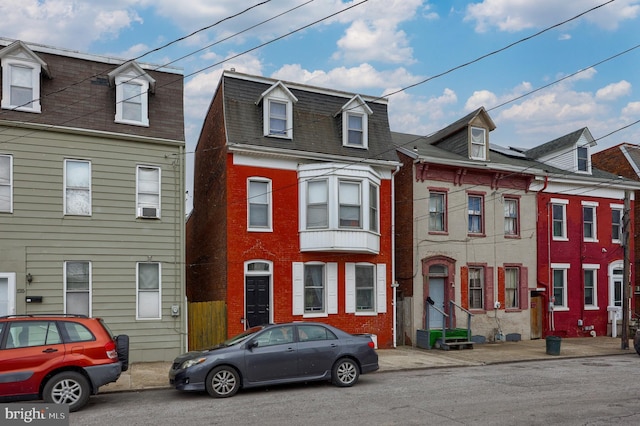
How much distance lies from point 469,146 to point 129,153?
13.8 m

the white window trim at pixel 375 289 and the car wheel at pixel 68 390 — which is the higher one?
the white window trim at pixel 375 289

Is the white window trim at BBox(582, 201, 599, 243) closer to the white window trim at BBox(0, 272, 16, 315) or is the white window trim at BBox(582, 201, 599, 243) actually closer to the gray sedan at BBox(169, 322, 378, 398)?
the gray sedan at BBox(169, 322, 378, 398)

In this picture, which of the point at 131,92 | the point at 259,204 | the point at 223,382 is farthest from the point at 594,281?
the point at 131,92

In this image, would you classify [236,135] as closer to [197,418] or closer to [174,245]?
[174,245]

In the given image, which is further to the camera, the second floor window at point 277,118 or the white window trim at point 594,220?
the white window trim at point 594,220

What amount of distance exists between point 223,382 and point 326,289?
9.01 m

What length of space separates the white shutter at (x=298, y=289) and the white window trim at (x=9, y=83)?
928 cm

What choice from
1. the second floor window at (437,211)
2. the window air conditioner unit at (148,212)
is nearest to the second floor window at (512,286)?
the second floor window at (437,211)

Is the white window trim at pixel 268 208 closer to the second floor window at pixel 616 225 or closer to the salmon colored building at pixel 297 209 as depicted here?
the salmon colored building at pixel 297 209

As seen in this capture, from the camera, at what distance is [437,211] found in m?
24.2

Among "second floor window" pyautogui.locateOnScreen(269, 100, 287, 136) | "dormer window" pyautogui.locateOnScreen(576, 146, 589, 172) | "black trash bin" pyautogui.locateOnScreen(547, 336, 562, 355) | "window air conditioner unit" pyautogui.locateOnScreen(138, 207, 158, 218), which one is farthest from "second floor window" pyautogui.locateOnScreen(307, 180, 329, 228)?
"dormer window" pyautogui.locateOnScreen(576, 146, 589, 172)

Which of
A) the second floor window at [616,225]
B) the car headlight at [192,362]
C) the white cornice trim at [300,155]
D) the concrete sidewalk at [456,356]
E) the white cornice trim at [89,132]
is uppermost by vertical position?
the white cornice trim at [89,132]

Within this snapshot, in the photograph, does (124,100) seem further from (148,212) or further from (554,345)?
(554,345)

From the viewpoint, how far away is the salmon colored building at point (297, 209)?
20.0 metres
